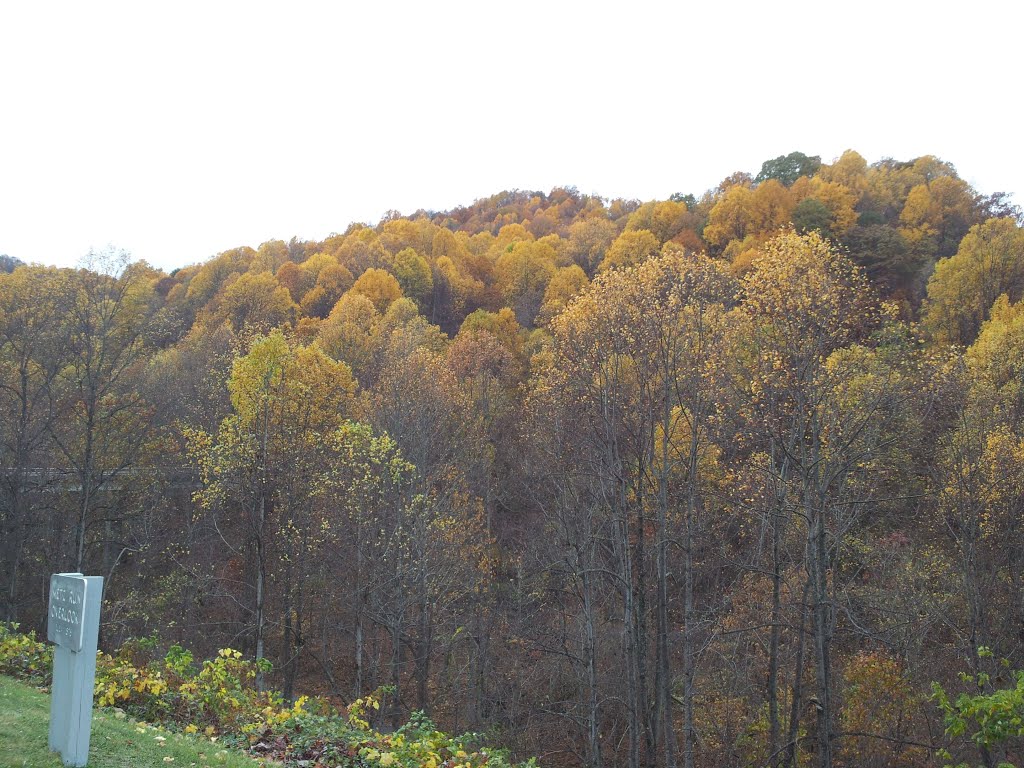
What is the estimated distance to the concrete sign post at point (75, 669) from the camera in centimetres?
660

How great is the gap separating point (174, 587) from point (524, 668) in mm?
12259

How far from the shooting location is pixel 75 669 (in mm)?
6695

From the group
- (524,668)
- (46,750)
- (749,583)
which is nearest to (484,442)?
(524,668)

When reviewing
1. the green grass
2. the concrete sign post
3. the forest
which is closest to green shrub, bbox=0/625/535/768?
the green grass

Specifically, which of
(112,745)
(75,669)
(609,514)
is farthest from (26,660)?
(609,514)

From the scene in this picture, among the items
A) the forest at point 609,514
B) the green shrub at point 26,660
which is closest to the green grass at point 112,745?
the green shrub at point 26,660

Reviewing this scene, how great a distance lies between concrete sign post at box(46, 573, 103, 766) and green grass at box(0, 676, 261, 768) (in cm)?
21

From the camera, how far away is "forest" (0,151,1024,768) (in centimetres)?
1571

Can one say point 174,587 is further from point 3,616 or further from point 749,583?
point 749,583

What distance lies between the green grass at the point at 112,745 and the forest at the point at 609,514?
8016 millimetres

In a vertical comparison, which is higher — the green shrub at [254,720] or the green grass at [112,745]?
the green grass at [112,745]

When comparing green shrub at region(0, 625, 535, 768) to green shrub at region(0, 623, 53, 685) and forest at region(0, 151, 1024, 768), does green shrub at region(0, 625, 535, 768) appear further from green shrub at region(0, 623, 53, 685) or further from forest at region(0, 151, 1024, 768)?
forest at region(0, 151, 1024, 768)

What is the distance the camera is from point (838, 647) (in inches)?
917

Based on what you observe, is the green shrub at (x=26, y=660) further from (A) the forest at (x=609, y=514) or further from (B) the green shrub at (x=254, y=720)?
(A) the forest at (x=609, y=514)
